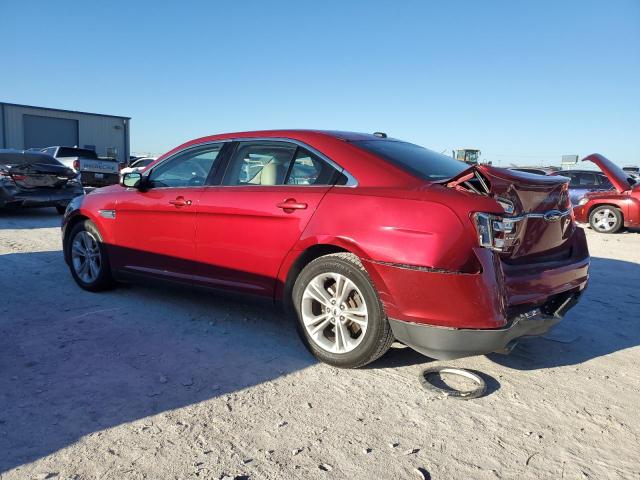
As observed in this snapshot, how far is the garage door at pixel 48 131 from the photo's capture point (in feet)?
101

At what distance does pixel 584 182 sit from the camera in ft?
47.1

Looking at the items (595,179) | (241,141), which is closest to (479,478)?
(241,141)

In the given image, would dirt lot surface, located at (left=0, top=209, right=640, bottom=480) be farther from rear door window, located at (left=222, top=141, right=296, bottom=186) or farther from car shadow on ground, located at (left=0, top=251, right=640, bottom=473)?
rear door window, located at (left=222, top=141, right=296, bottom=186)

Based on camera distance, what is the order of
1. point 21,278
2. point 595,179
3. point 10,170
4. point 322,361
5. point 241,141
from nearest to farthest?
1. point 322,361
2. point 241,141
3. point 21,278
4. point 10,170
5. point 595,179

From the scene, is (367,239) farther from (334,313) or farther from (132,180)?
(132,180)

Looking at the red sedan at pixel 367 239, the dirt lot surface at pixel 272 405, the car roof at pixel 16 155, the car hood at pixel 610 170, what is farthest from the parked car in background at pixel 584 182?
the car roof at pixel 16 155

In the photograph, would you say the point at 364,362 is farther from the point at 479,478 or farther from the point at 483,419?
the point at 479,478

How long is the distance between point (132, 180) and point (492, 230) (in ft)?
10.9

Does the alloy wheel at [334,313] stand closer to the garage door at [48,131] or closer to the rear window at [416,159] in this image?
the rear window at [416,159]

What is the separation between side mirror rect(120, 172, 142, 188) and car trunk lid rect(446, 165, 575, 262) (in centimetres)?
291

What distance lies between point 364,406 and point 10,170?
9.45 meters

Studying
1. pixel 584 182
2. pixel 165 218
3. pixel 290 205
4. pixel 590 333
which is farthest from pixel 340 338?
pixel 584 182

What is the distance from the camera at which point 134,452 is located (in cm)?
235

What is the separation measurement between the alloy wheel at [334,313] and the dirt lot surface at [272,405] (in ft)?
0.61
